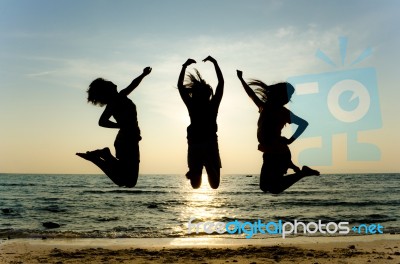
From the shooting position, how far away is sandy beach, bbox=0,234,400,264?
16.0 meters

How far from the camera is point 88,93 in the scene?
24.3 feet

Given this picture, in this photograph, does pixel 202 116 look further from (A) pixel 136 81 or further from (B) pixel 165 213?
(B) pixel 165 213

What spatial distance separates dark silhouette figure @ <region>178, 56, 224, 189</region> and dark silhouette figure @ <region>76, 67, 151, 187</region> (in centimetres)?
87

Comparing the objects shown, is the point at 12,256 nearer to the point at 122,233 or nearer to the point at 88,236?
the point at 88,236

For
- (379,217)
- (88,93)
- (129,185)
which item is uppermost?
(88,93)

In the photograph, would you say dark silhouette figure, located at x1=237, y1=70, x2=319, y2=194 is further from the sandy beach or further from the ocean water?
the ocean water

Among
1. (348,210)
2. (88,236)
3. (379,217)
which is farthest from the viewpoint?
(348,210)

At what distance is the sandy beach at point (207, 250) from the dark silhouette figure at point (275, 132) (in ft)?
29.5

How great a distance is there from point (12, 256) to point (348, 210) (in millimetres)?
27712

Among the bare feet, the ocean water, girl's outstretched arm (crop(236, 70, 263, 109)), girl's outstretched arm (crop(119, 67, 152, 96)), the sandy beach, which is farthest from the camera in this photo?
the ocean water

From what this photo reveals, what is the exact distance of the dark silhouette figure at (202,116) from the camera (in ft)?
24.3

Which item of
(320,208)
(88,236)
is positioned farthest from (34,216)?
(320,208)

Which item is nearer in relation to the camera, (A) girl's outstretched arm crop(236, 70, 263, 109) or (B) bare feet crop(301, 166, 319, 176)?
(B) bare feet crop(301, 166, 319, 176)

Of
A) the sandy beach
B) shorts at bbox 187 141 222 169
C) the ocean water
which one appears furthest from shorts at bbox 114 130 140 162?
the ocean water
